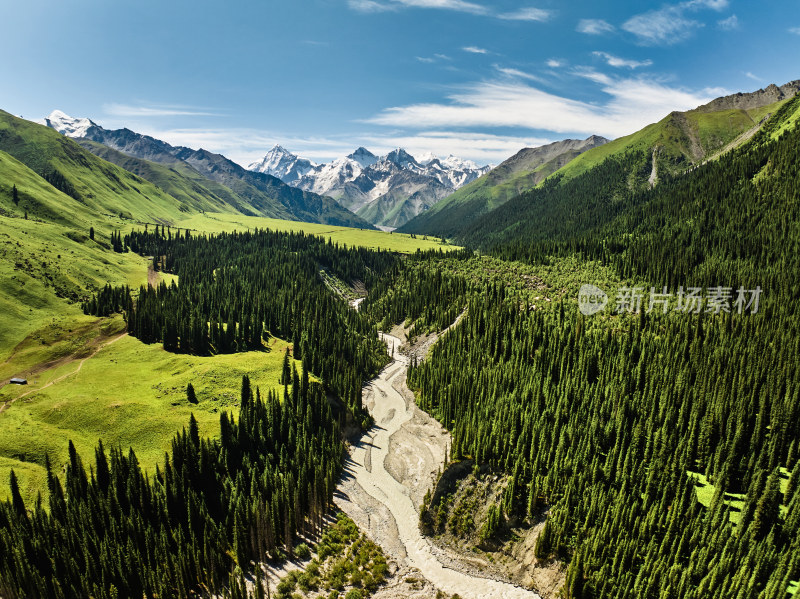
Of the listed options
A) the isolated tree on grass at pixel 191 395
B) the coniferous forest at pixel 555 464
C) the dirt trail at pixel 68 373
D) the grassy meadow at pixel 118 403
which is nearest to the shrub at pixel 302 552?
the coniferous forest at pixel 555 464

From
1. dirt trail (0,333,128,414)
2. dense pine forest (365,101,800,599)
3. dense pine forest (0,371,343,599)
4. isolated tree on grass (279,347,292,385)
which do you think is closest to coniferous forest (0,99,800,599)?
dense pine forest (0,371,343,599)

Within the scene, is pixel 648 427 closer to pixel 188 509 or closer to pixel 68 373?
pixel 188 509

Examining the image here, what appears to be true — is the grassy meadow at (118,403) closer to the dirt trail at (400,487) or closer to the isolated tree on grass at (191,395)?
the isolated tree on grass at (191,395)

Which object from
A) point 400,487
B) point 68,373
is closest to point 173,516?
point 400,487

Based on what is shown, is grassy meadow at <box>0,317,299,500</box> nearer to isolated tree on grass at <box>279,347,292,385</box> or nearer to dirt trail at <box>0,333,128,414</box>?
dirt trail at <box>0,333,128,414</box>

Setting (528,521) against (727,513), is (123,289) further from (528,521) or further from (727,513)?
(727,513)

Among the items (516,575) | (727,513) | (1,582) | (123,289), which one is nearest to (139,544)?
(1,582)

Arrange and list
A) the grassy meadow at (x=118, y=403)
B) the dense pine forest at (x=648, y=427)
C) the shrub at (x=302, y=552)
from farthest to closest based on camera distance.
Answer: the grassy meadow at (x=118, y=403)
the shrub at (x=302, y=552)
the dense pine forest at (x=648, y=427)
